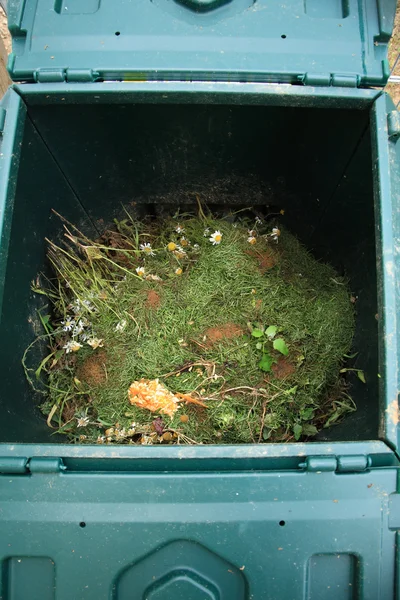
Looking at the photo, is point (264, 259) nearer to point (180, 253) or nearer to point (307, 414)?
point (180, 253)

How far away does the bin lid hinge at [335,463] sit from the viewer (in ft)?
4.11

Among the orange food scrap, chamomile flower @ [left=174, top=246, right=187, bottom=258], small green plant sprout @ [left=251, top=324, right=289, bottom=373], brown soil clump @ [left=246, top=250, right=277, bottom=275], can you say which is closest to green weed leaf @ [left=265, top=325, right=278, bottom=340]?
small green plant sprout @ [left=251, top=324, right=289, bottom=373]

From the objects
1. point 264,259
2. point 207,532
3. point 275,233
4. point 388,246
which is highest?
point 275,233

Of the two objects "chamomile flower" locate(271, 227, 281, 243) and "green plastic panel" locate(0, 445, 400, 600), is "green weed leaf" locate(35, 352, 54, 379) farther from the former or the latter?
"chamomile flower" locate(271, 227, 281, 243)

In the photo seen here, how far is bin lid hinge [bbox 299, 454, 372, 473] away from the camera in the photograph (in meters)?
1.25

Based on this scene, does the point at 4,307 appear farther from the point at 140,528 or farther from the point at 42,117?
the point at 140,528

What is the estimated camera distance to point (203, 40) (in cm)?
160

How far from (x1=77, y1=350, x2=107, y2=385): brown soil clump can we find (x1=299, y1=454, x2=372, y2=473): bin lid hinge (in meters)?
0.97

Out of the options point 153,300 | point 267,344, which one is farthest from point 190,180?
point 267,344

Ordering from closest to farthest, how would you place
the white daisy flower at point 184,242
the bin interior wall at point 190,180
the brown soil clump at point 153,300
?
1. the bin interior wall at point 190,180
2. the brown soil clump at point 153,300
3. the white daisy flower at point 184,242

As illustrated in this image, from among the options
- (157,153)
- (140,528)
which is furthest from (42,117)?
(140,528)

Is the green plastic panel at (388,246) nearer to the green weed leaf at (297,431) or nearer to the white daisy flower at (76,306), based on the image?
the green weed leaf at (297,431)

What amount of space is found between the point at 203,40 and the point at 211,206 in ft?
2.49

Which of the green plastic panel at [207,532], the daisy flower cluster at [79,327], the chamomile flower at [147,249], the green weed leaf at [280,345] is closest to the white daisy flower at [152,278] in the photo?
the chamomile flower at [147,249]
